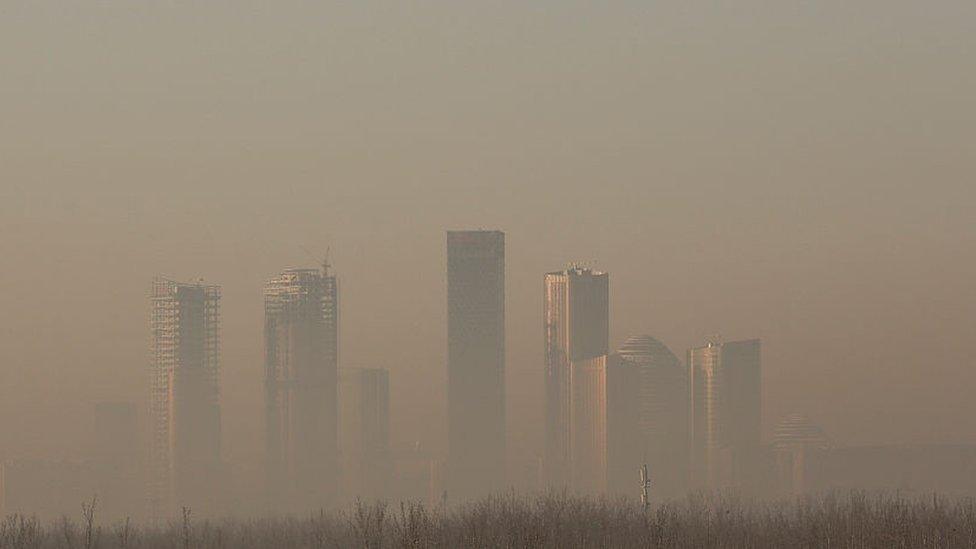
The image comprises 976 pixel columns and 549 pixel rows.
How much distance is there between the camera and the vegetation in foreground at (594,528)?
2566 centimetres

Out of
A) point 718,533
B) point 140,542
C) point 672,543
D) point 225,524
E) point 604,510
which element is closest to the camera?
point 672,543

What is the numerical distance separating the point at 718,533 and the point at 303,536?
35.2 ft

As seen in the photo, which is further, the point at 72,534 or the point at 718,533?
the point at 72,534

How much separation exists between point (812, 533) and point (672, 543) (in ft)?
8.14

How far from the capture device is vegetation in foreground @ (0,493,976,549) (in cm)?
2566

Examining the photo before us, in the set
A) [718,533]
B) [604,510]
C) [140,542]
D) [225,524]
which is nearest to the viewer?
[718,533]

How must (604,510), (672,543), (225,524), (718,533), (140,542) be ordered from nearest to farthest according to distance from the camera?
(672,543) → (718,533) → (604,510) → (140,542) → (225,524)

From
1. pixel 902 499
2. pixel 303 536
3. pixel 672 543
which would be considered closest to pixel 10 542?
pixel 303 536

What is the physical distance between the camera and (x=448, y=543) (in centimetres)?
2755

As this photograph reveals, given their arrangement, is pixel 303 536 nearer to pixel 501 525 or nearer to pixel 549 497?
pixel 549 497

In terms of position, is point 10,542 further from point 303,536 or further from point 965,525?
point 965,525

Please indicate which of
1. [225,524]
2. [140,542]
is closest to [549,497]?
[140,542]

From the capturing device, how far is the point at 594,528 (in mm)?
30234

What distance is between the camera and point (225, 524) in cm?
4084
